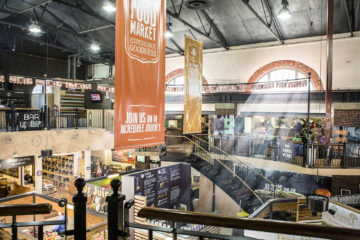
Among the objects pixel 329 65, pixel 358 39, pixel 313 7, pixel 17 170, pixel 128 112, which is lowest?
pixel 17 170

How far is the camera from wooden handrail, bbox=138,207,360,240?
1.16 metres

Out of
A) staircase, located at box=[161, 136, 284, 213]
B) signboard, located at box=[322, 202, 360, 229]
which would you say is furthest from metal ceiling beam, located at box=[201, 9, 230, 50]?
signboard, located at box=[322, 202, 360, 229]

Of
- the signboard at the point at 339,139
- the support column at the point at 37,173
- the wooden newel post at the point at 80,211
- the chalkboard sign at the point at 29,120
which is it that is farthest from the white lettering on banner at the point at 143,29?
the support column at the point at 37,173

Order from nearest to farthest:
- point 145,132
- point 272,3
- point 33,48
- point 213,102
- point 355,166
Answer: point 145,132, point 355,166, point 272,3, point 213,102, point 33,48

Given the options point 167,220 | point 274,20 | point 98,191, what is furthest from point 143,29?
point 274,20

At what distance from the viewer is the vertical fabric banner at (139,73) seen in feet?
9.67

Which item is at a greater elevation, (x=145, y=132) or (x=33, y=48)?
(x=33, y=48)

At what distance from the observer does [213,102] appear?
1428 cm

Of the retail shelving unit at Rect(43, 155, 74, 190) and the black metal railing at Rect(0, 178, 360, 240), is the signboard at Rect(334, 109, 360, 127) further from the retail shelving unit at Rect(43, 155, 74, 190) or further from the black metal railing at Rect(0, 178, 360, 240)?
the retail shelving unit at Rect(43, 155, 74, 190)

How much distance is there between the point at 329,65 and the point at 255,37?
23.5ft

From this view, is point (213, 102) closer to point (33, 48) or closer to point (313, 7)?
point (313, 7)

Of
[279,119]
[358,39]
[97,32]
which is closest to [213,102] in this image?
[279,119]

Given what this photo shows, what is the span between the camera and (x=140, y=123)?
131 inches

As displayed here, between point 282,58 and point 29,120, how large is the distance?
10910 mm
